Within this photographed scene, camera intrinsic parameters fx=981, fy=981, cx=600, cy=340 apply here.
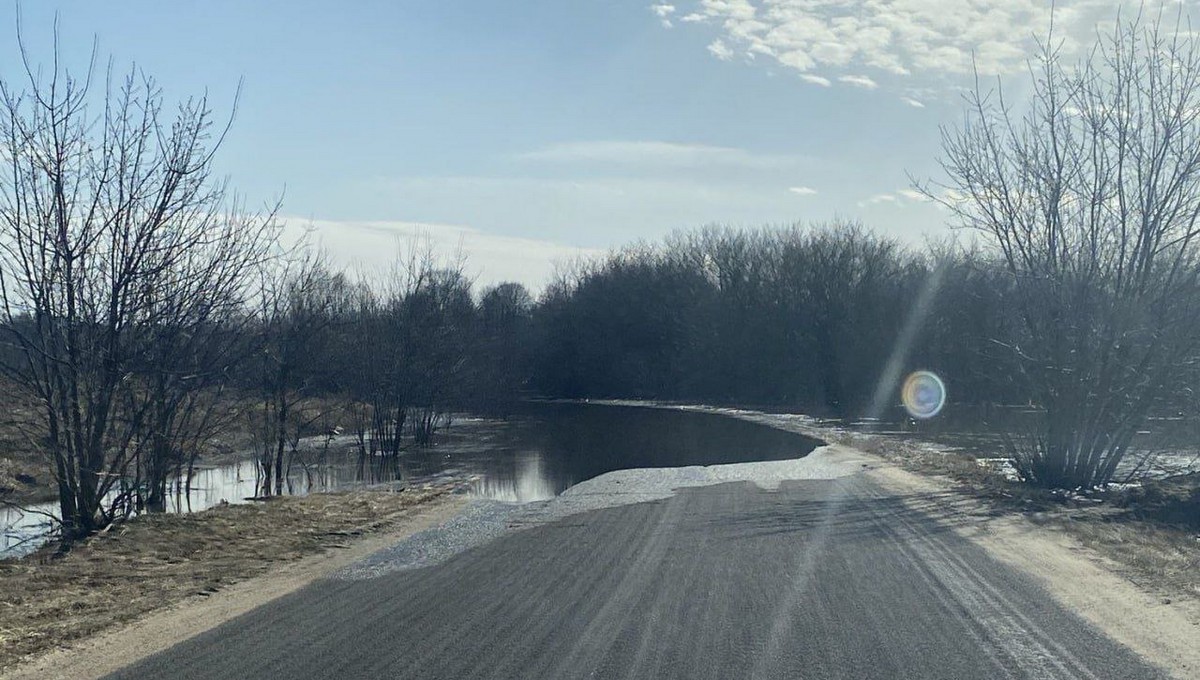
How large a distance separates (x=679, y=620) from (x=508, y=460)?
21896 mm

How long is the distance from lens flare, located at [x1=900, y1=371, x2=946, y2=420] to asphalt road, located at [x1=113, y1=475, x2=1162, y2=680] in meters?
47.4

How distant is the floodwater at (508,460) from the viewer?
21.1 metres

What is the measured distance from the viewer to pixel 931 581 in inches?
379

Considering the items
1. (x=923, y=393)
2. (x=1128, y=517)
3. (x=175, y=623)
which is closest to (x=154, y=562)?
(x=175, y=623)

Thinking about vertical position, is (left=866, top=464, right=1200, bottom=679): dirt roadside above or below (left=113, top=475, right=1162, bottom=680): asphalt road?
below

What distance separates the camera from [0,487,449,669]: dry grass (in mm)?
8492

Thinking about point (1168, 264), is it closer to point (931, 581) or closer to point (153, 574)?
point (931, 581)

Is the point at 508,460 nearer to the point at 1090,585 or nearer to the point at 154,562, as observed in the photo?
the point at 154,562

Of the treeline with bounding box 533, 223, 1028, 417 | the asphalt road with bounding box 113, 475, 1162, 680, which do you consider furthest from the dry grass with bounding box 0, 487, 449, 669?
the treeline with bounding box 533, 223, 1028, 417

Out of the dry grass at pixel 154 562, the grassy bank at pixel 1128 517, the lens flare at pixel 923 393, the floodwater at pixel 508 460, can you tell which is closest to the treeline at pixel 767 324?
the lens flare at pixel 923 393

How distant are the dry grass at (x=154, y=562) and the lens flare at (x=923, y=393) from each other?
46.2 metres

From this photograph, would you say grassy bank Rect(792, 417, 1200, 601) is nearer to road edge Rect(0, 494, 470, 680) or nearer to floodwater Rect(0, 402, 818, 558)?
floodwater Rect(0, 402, 818, 558)

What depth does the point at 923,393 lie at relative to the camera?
64.4 meters

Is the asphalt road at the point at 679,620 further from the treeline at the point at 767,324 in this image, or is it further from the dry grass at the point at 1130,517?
the treeline at the point at 767,324
